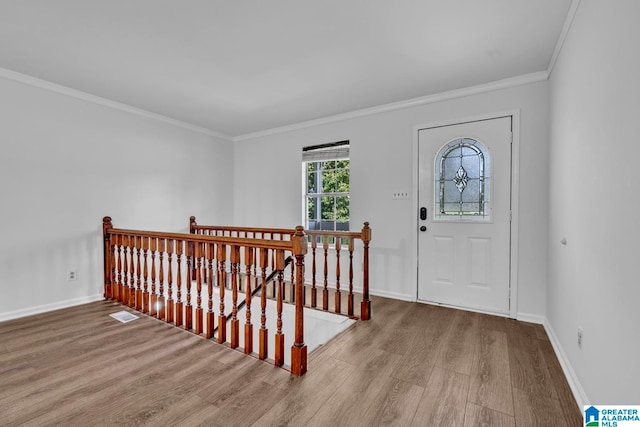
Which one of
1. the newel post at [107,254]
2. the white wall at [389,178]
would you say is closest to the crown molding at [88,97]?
the white wall at [389,178]

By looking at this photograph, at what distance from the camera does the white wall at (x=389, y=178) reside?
9.43 feet

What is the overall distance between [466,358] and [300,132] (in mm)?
3505

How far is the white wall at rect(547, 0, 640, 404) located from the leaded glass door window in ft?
2.86

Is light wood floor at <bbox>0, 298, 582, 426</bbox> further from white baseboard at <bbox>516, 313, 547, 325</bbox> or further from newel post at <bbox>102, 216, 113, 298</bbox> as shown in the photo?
newel post at <bbox>102, 216, 113, 298</bbox>

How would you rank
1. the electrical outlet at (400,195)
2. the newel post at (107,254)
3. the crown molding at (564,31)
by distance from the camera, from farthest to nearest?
the electrical outlet at (400,195) < the newel post at (107,254) < the crown molding at (564,31)

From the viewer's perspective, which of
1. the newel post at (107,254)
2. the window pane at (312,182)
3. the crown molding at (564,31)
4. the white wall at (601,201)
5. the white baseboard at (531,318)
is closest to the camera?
the white wall at (601,201)

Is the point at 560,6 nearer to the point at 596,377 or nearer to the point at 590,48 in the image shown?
the point at 590,48

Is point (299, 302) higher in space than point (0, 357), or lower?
higher

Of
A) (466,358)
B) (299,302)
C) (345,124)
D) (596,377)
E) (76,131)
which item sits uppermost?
(345,124)

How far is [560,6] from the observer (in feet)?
6.27

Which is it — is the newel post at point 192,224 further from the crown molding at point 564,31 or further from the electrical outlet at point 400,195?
the crown molding at point 564,31

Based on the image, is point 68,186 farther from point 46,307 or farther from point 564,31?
point 564,31

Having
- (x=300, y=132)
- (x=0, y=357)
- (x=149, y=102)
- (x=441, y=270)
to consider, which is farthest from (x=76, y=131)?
(x=441, y=270)

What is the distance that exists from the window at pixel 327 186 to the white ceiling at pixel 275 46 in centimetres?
86
